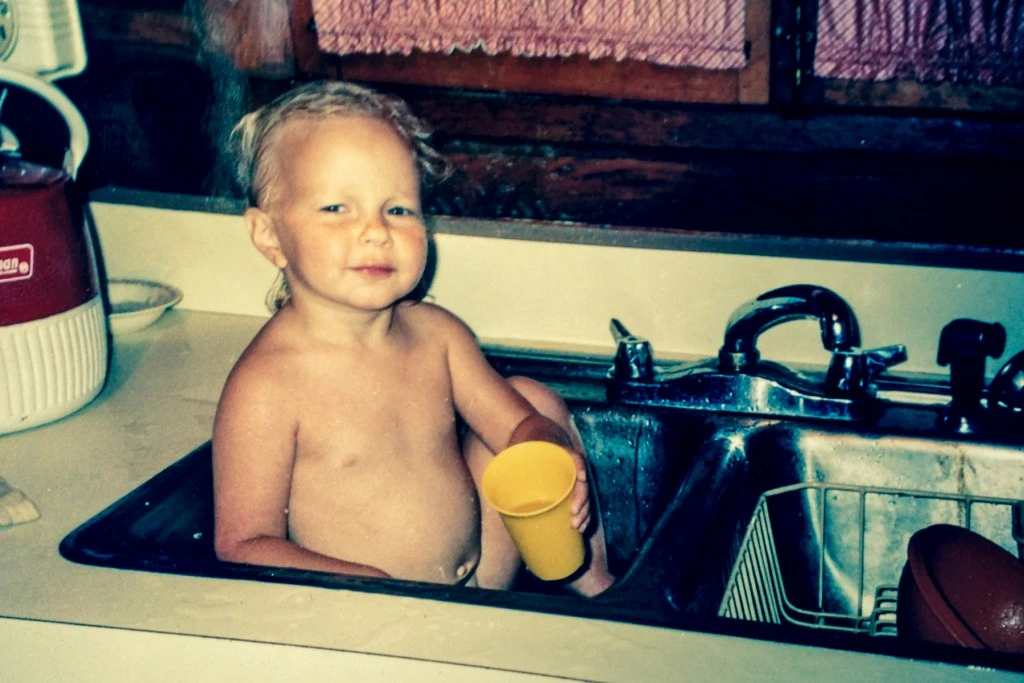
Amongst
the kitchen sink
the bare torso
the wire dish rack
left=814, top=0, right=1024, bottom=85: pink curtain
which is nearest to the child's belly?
the bare torso

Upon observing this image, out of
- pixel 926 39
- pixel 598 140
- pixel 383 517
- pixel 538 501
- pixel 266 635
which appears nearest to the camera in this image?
pixel 266 635

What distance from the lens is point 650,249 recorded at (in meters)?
1.27

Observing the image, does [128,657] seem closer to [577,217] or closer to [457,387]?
[457,387]

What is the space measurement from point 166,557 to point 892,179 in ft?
3.37

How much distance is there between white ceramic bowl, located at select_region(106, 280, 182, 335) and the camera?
4.40 feet

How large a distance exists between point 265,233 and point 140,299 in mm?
512

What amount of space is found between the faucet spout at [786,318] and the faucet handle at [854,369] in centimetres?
1

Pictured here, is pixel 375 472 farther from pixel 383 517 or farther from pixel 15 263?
pixel 15 263

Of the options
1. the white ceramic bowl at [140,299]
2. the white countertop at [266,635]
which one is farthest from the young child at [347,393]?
the white ceramic bowl at [140,299]

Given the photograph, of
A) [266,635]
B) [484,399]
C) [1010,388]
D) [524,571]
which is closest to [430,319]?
[484,399]

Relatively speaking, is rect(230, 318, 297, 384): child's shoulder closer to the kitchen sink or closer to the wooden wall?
the kitchen sink

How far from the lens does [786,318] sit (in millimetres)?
1089

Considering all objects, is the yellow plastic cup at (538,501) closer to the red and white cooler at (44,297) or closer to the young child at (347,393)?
the young child at (347,393)

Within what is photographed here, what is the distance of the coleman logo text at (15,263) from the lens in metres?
0.96
